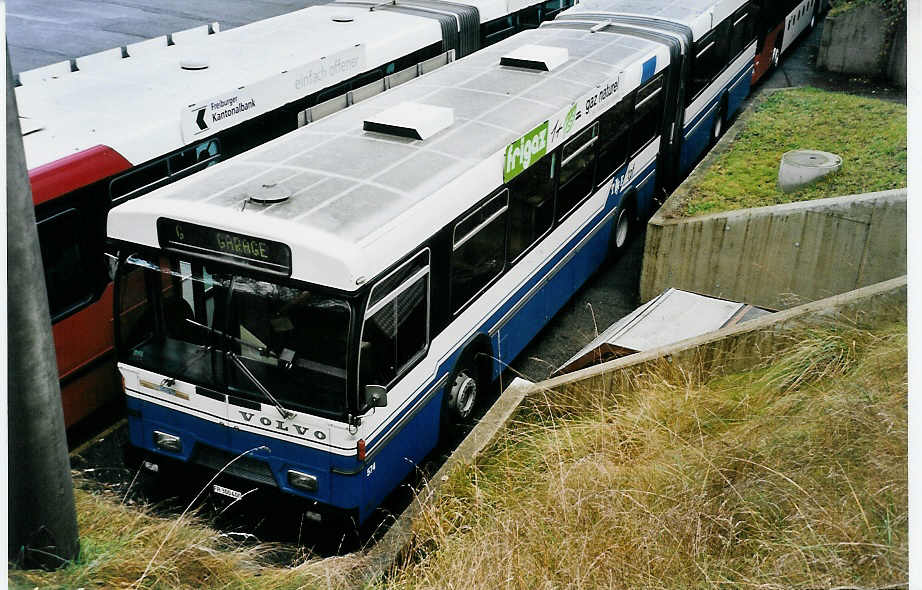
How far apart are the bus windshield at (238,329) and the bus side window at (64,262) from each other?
1443 millimetres

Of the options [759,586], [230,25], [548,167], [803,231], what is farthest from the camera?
[230,25]

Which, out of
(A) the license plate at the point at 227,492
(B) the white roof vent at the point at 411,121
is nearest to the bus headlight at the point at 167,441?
(A) the license plate at the point at 227,492

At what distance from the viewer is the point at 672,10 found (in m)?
14.2

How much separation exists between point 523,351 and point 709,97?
7127 mm

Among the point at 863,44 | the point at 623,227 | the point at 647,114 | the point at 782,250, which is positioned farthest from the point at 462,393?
the point at 863,44

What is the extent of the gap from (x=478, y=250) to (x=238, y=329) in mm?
2487

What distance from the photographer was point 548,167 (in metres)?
9.55

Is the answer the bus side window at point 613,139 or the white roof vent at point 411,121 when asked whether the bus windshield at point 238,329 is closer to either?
the white roof vent at point 411,121

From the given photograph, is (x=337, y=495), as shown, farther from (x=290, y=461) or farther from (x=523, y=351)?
(x=523, y=351)

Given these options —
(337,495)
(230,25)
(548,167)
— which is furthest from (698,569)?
(230,25)

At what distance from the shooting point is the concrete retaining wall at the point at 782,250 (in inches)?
399

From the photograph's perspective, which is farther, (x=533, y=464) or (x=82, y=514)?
(x=533, y=464)

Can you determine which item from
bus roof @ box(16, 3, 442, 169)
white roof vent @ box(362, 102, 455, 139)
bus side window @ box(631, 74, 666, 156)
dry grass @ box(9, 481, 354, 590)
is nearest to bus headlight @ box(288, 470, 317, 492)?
dry grass @ box(9, 481, 354, 590)

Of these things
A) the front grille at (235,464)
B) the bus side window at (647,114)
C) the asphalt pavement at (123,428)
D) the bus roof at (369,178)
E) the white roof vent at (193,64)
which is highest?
the white roof vent at (193,64)
